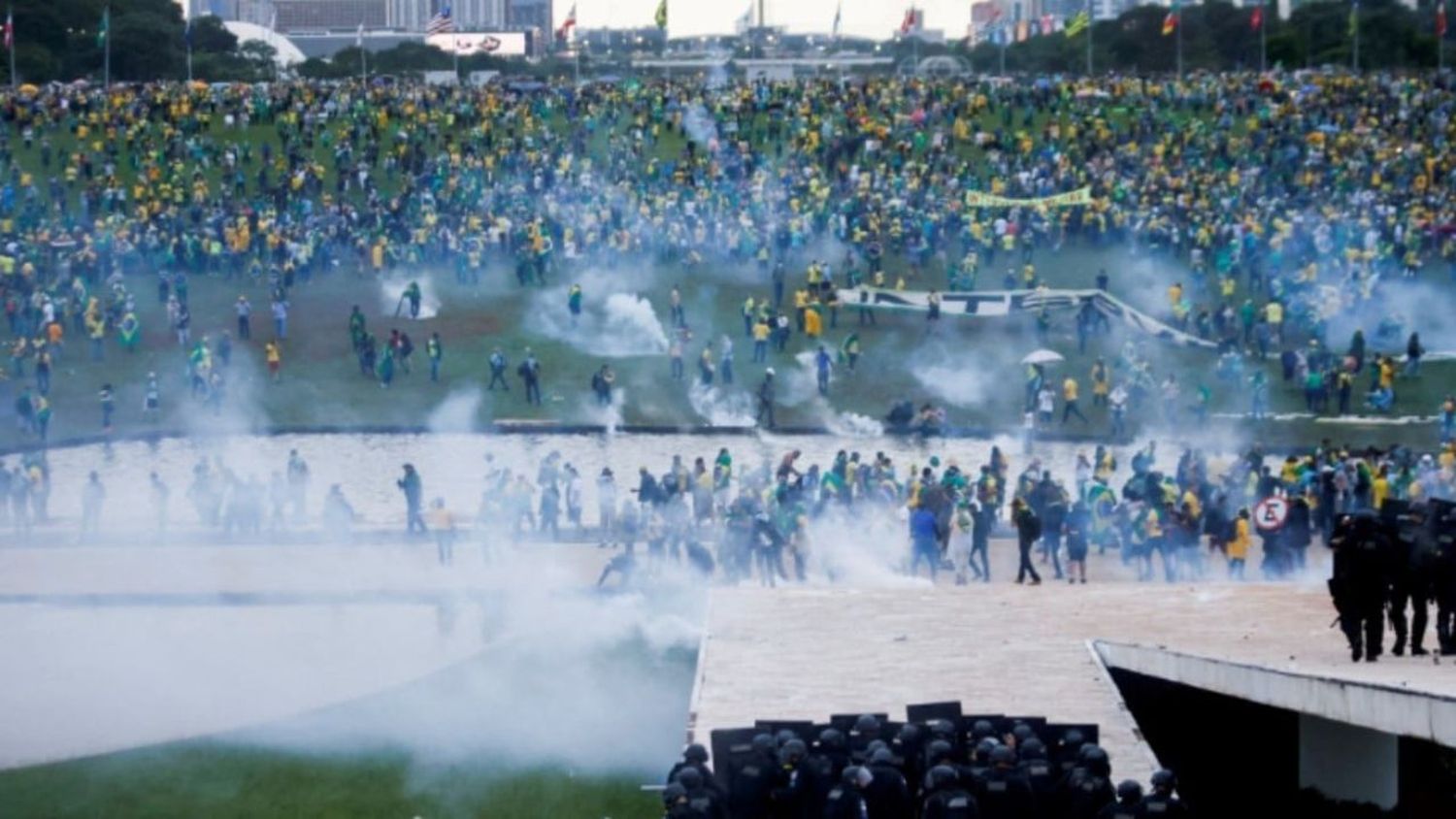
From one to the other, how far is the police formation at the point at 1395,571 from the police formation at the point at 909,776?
3229 mm

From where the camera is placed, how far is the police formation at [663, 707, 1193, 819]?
1412cm

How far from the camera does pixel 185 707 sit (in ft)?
82.6

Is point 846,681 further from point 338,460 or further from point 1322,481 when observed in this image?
point 338,460

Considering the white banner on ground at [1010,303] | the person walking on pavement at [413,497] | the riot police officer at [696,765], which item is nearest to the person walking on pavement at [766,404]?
the white banner on ground at [1010,303]

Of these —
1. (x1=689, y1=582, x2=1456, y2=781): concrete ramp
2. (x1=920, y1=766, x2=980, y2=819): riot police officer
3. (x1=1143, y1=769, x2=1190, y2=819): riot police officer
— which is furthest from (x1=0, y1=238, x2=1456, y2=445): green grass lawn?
(x1=920, y1=766, x2=980, y2=819): riot police officer

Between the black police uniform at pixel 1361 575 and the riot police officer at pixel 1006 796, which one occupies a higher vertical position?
the black police uniform at pixel 1361 575

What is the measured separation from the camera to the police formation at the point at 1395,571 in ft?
60.4

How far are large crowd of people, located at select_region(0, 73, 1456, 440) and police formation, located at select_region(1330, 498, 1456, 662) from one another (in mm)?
20273

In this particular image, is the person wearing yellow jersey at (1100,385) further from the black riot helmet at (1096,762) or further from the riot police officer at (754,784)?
the riot police officer at (754,784)

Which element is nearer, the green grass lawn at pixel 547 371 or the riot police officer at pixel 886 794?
the riot police officer at pixel 886 794

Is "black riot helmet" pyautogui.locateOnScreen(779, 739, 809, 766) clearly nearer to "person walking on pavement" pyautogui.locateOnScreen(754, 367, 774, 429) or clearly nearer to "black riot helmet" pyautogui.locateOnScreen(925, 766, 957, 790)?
"black riot helmet" pyautogui.locateOnScreen(925, 766, 957, 790)

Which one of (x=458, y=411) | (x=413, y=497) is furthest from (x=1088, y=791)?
(x=458, y=411)

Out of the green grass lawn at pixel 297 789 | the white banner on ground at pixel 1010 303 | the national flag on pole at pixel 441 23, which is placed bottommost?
the green grass lawn at pixel 297 789

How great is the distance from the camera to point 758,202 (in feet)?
176
